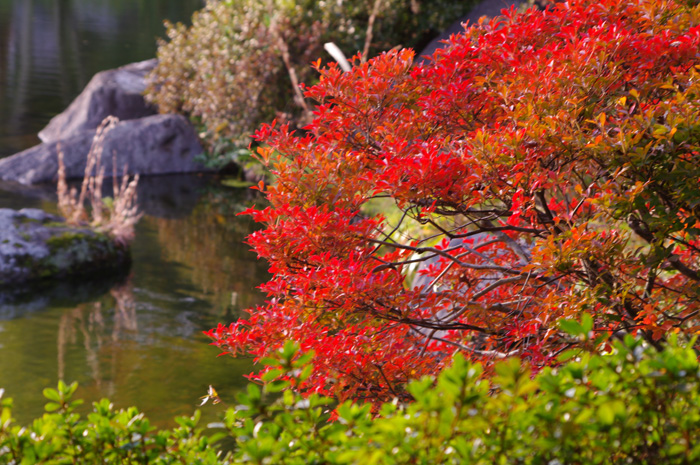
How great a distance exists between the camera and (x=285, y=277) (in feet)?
9.45

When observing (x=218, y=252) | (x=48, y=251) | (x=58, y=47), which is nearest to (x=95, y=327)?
(x=48, y=251)

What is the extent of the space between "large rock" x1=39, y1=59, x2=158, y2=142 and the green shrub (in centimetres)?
260

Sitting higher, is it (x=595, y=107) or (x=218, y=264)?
(x=218, y=264)

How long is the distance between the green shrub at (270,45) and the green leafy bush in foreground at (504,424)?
31.9 feet

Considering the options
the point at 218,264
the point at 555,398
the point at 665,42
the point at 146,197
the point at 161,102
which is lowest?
the point at 555,398

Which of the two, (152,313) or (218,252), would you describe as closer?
(152,313)

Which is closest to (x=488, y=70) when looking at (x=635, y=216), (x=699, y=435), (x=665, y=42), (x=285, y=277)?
(x=665, y=42)

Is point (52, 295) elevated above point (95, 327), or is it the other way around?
point (52, 295)

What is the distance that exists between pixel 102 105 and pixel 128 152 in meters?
2.61

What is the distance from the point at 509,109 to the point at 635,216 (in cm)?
62

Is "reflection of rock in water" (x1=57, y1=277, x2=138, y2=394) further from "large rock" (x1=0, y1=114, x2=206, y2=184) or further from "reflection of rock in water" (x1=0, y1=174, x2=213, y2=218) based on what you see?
"large rock" (x1=0, y1=114, x2=206, y2=184)

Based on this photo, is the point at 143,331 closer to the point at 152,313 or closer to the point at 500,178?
the point at 152,313

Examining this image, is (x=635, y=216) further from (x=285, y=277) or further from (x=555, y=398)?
(x=285, y=277)

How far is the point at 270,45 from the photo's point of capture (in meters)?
11.7
